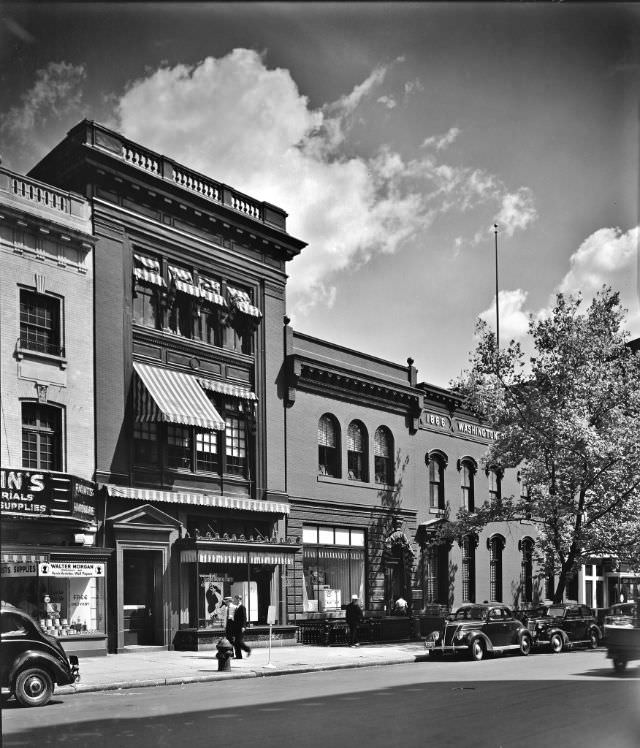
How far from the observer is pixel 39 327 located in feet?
70.8

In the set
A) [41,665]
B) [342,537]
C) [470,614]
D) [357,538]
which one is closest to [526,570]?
[357,538]

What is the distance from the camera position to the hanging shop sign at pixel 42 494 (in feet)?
63.9

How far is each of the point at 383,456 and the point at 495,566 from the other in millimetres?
8981

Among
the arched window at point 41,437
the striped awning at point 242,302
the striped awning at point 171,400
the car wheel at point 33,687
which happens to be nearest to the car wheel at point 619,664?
the car wheel at point 33,687

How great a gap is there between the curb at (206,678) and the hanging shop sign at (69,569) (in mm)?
4228

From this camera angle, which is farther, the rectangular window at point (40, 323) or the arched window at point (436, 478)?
the arched window at point (436, 478)

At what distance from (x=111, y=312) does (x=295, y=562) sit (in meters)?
9.83

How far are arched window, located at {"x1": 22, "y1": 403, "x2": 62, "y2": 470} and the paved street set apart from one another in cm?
663

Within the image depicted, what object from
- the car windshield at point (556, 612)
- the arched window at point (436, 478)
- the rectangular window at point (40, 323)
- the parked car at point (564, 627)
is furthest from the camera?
the arched window at point (436, 478)

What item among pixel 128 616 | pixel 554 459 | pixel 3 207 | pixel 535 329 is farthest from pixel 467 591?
pixel 3 207

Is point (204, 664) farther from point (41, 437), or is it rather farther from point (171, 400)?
point (171, 400)

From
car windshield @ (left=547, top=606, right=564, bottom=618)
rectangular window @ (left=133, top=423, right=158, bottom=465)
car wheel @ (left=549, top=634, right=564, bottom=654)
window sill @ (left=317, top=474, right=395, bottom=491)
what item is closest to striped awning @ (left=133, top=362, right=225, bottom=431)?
rectangular window @ (left=133, top=423, right=158, bottom=465)

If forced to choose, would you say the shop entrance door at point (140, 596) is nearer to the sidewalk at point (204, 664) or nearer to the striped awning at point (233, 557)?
the sidewalk at point (204, 664)

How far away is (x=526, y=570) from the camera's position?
40.1 m
